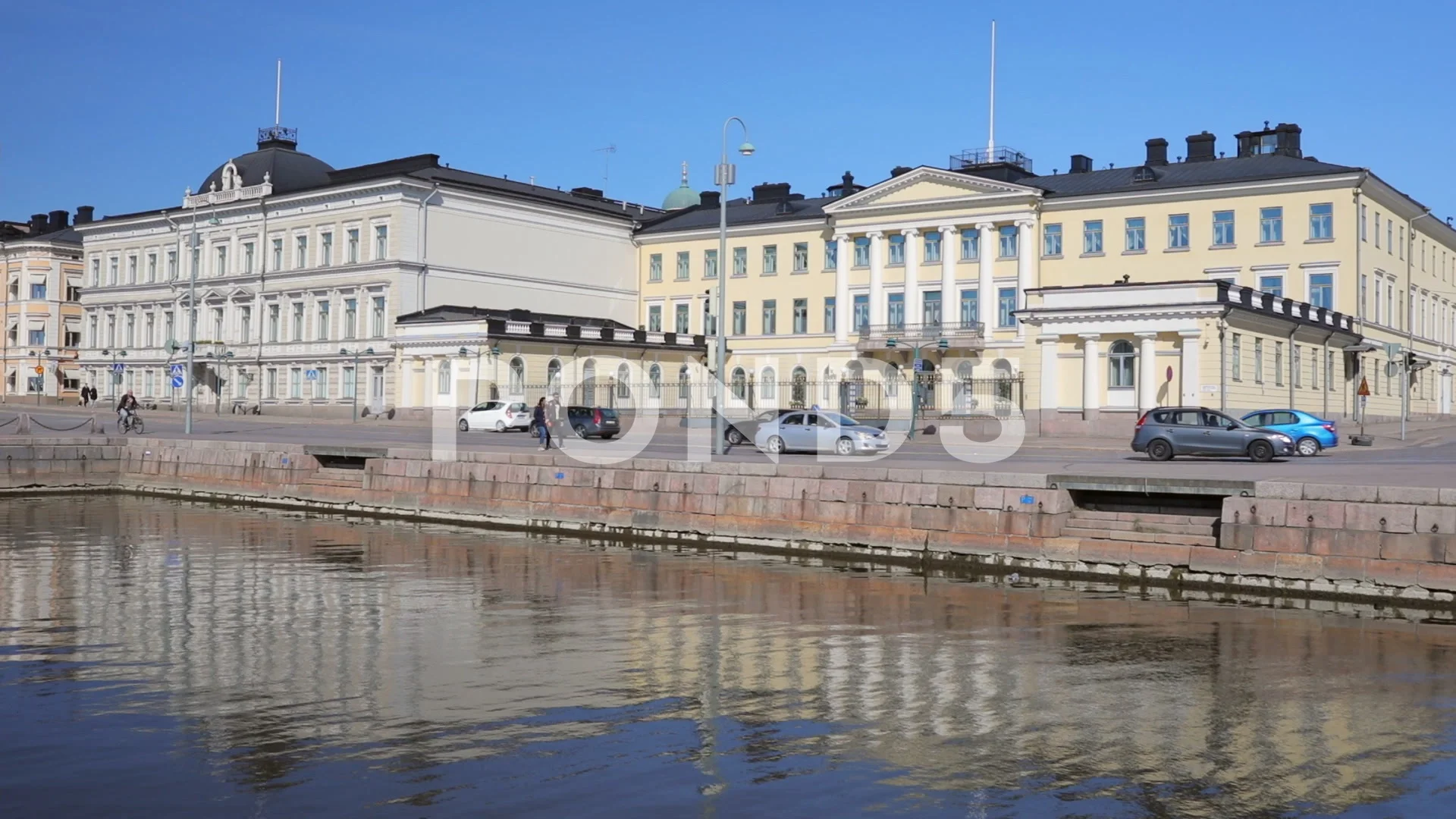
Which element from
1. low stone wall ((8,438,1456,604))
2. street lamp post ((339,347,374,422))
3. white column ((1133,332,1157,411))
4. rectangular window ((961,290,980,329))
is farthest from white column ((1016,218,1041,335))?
low stone wall ((8,438,1456,604))

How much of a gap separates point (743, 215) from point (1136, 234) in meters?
26.7

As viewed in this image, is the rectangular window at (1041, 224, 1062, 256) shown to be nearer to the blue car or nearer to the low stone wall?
the blue car

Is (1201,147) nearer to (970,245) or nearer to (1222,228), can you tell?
(1222,228)

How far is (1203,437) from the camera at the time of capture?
122 feet

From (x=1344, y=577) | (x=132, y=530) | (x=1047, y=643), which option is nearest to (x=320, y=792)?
(x=1047, y=643)

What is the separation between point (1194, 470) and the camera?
30.1 meters

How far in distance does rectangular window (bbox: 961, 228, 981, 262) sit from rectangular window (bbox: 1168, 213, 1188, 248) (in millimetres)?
10323

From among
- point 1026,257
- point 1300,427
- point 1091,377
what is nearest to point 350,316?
point 1026,257

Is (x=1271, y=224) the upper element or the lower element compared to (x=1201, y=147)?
lower

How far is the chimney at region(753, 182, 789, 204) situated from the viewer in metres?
91.9

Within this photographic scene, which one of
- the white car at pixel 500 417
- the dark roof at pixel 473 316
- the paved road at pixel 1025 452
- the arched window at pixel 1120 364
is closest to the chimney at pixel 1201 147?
the paved road at pixel 1025 452

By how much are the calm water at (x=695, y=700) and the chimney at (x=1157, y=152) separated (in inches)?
2412

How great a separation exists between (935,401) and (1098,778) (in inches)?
2566

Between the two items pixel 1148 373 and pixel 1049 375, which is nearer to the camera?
pixel 1148 373
